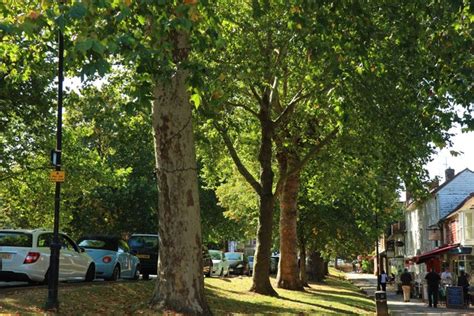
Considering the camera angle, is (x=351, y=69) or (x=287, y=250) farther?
(x=287, y=250)

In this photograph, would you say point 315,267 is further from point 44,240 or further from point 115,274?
point 44,240

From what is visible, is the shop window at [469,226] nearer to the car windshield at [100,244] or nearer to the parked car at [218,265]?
the parked car at [218,265]

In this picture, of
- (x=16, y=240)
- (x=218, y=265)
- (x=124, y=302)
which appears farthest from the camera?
(x=218, y=265)

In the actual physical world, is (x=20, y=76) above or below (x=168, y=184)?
above

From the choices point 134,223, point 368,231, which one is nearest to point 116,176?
point 134,223

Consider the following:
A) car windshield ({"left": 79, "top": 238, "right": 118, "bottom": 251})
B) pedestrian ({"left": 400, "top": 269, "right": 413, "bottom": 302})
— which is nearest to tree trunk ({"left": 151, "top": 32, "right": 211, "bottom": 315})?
car windshield ({"left": 79, "top": 238, "right": 118, "bottom": 251})

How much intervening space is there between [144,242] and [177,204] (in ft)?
41.9

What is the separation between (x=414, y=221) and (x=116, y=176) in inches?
2012

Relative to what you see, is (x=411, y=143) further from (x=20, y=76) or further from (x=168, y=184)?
(x=20, y=76)

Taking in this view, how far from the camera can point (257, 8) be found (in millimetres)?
11320

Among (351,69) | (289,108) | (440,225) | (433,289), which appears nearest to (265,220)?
(289,108)

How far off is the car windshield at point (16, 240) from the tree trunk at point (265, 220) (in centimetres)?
753

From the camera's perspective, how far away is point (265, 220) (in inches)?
789

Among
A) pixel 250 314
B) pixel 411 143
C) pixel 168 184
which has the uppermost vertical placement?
pixel 411 143
